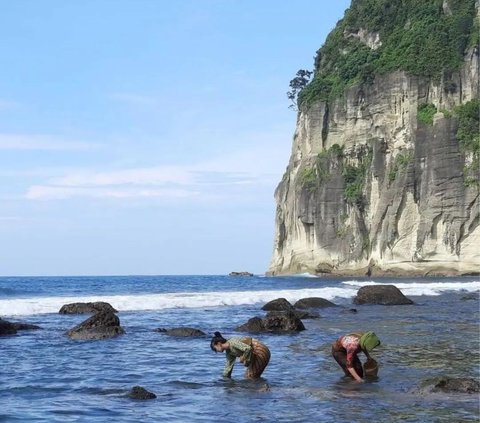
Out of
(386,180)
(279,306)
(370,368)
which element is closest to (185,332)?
(370,368)

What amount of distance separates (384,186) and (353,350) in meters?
64.0

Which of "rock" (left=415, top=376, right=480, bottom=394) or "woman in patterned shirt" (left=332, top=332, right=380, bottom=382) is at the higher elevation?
"woman in patterned shirt" (left=332, top=332, right=380, bottom=382)

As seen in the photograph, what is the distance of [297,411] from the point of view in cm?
1012

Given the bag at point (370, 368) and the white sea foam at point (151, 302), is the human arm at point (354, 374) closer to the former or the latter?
the bag at point (370, 368)

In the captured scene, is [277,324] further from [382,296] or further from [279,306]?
[382,296]

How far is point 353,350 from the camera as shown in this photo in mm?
12844

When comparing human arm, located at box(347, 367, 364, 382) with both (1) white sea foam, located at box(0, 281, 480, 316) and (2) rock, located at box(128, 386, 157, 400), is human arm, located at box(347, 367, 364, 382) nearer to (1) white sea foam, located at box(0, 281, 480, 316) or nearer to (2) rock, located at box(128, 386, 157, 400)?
(2) rock, located at box(128, 386, 157, 400)

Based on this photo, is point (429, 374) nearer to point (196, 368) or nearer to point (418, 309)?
point (196, 368)

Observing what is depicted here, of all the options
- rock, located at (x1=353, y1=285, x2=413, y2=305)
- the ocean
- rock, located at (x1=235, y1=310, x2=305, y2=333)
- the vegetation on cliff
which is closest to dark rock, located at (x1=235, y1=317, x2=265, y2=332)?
rock, located at (x1=235, y1=310, x2=305, y2=333)

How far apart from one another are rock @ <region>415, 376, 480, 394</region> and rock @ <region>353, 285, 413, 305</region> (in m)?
21.1

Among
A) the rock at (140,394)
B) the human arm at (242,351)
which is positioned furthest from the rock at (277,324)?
the rock at (140,394)

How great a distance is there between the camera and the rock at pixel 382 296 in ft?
106

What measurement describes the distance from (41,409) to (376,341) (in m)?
6.09

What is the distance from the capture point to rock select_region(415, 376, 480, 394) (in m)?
11.1
